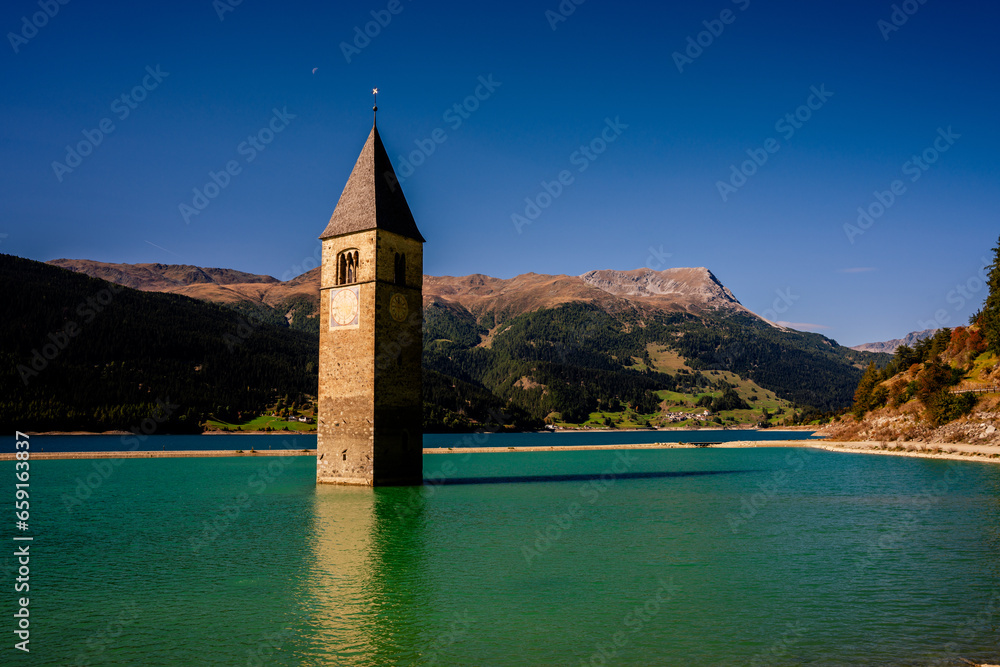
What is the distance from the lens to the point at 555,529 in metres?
29.2

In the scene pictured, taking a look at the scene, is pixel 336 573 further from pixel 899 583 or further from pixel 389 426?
pixel 389 426

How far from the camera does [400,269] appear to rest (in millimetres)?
43062

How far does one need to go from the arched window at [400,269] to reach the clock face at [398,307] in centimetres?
105

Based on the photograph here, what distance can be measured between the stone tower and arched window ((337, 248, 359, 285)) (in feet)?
0.20

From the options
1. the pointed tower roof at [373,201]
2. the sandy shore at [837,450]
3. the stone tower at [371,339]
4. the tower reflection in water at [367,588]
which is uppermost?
the pointed tower roof at [373,201]

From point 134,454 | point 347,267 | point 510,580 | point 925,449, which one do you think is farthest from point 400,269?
point 925,449

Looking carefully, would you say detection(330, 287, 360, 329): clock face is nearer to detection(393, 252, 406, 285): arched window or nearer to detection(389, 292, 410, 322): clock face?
detection(389, 292, 410, 322): clock face

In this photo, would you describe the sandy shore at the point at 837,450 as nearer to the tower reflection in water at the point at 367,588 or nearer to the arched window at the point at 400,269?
the arched window at the point at 400,269

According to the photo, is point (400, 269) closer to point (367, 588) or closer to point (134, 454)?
point (367, 588)

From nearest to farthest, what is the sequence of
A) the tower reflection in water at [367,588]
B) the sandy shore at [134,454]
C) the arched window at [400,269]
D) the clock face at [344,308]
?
the tower reflection in water at [367,588] → the clock face at [344,308] → the arched window at [400,269] → the sandy shore at [134,454]

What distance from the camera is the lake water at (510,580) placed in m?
14.1

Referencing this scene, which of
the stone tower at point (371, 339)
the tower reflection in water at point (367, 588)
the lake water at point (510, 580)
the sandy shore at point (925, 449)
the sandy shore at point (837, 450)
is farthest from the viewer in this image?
the sandy shore at point (837, 450)

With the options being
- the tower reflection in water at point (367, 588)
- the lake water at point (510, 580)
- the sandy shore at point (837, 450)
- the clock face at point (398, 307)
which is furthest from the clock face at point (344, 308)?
the sandy shore at point (837, 450)

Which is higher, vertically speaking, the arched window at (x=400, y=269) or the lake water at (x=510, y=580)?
the arched window at (x=400, y=269)
